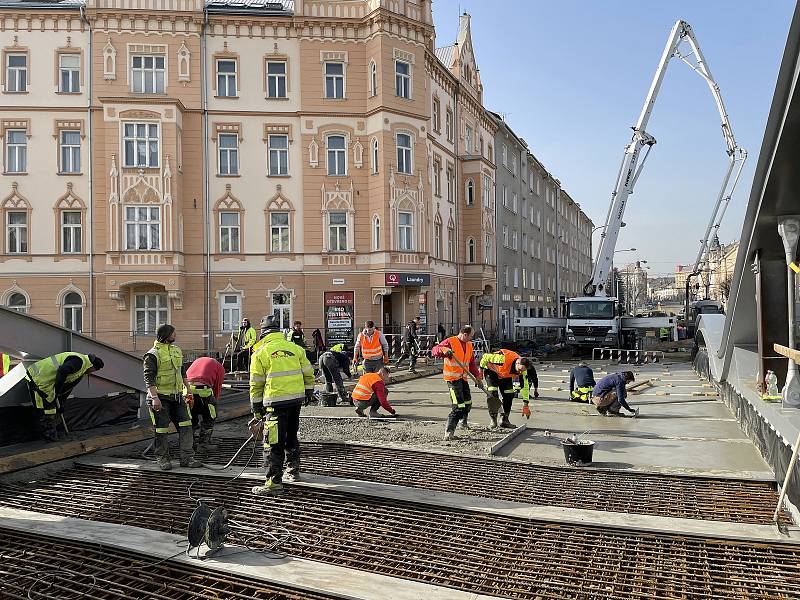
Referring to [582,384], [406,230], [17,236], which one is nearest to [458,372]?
[582,384]

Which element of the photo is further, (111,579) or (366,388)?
(366,388)

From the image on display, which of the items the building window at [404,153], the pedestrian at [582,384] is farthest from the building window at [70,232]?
the pedestrian at [582,384]

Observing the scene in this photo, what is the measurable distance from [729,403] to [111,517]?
10.8 meters

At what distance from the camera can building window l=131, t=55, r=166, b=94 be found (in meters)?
26.1

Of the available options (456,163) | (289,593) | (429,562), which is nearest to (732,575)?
(429,562)

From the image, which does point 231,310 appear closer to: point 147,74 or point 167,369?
point 147,74

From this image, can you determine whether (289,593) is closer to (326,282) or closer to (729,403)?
(729,403)

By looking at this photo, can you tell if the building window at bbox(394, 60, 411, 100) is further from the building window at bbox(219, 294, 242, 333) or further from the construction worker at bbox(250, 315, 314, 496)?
the construction worker at bbox(250, 315, 314, 496)

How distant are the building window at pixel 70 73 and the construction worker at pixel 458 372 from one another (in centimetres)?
2278

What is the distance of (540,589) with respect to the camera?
452 cm

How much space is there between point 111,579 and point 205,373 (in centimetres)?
448

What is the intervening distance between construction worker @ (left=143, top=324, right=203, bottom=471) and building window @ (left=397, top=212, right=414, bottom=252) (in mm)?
19767

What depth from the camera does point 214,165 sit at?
27.0 meters

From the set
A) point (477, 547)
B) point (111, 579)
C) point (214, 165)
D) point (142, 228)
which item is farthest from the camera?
point (214, 165)
